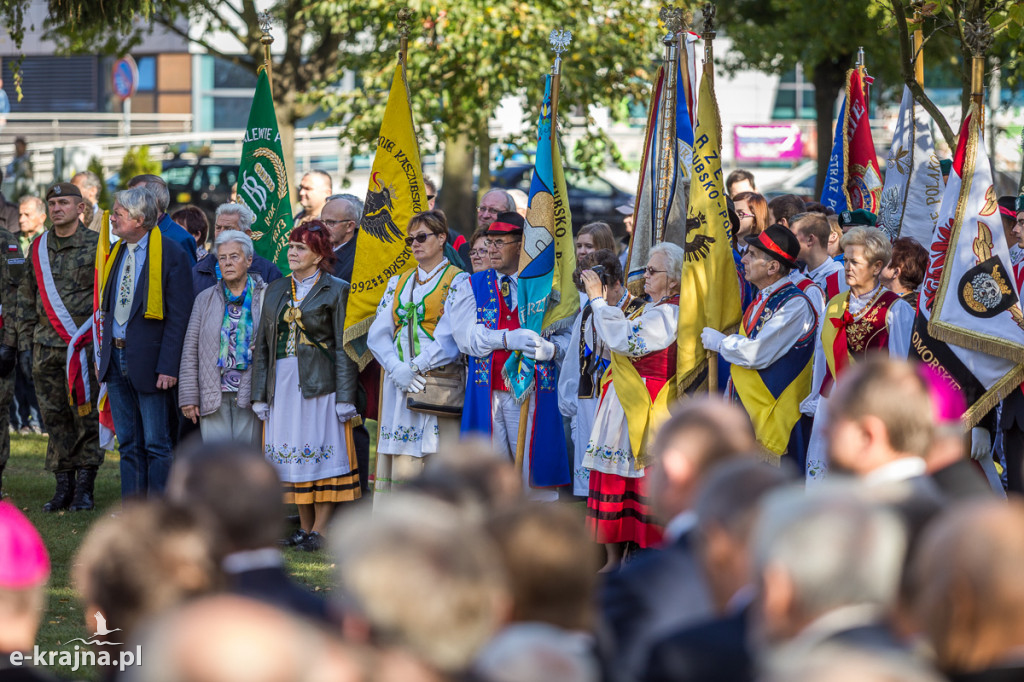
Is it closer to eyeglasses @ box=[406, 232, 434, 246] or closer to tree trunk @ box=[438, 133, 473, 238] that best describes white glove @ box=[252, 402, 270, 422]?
eyeglasses @ box=[406, 232, 434, 246]

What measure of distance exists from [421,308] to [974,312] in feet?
10.5

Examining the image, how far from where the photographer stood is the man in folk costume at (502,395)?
753 centimetres

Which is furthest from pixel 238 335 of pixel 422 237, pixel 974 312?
pixel 974 312

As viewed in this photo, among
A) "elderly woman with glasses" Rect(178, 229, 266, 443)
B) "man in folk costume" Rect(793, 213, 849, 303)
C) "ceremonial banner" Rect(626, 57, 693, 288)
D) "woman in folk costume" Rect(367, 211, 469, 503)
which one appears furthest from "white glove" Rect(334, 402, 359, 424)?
"man in folk costume" Rect(793, 213, 849, 303)

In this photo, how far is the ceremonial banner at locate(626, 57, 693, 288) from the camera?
7.96 meters

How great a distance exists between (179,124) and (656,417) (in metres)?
33.3

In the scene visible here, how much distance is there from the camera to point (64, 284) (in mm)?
8922

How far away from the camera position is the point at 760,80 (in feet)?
121

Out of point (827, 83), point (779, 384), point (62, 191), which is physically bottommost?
point (779, 384)

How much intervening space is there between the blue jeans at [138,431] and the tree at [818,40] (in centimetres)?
969

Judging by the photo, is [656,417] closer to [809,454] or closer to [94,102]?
[809,454]

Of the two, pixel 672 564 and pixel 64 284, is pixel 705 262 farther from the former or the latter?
pixel 64 284

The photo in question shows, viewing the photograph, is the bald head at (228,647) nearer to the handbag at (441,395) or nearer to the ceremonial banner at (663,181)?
the handbag at (441,395)

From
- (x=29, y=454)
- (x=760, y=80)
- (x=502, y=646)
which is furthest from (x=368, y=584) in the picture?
(x=760, y=80)
